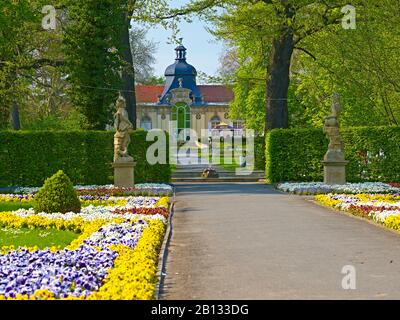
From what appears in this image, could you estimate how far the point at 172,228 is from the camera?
15.7 m

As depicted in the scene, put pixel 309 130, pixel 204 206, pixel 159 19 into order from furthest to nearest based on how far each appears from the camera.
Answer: pixel 159 19 → pixel 309 130 → pixel 204 206

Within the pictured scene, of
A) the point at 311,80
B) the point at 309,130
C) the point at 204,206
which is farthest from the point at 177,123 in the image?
the point at 204,206

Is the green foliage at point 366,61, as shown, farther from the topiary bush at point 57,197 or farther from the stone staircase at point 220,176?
the topiary bush at point 57,197

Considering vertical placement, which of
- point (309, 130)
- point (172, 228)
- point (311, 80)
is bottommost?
point (172, 228)

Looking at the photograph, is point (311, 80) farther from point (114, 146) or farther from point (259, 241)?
point (259, 241)

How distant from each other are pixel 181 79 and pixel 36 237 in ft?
285

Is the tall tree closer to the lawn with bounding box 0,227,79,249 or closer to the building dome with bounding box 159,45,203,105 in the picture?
the lawn with bounding box 0,227,79,249

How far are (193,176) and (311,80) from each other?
11.1 m

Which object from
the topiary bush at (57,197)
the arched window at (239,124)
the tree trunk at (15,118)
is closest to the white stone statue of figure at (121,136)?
the topiary bush at (57,197)

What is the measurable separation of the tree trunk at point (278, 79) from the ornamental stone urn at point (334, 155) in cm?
666

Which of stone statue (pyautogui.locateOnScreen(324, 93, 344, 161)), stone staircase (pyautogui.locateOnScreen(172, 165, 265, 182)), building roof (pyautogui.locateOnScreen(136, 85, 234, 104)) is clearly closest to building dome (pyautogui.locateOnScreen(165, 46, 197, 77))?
building roof (pyautogui.locateOnScreen(136, 85, 234, 104))

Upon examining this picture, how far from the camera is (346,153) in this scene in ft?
98.9

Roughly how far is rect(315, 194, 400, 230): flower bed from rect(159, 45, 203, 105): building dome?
77943 mm

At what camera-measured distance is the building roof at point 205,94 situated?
103 metres
